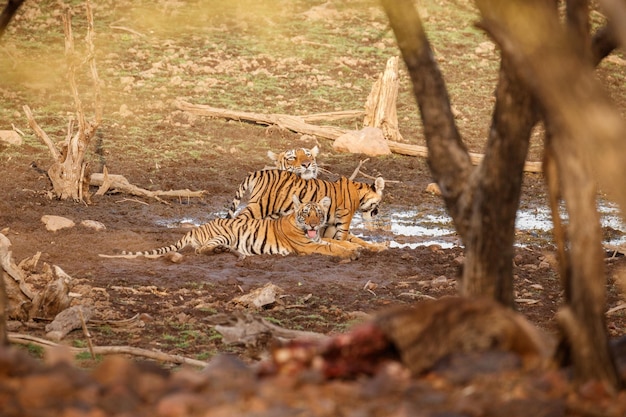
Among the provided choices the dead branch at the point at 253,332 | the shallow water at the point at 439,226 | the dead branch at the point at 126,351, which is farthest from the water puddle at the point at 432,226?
the dead branch at the point at 253,332

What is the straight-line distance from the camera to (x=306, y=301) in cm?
830

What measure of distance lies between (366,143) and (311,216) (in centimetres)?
453

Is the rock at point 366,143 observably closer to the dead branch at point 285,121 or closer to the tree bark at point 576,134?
the dead branch at point 285,121

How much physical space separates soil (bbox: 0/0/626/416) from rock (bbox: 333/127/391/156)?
163mm

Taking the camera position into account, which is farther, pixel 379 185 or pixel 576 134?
pixel 379 185

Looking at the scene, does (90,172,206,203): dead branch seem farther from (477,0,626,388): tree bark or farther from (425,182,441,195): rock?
(477,0,626,388): tree bark

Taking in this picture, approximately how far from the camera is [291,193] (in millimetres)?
11703

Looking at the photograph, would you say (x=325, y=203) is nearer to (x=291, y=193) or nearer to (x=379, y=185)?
(x=291, y=193)

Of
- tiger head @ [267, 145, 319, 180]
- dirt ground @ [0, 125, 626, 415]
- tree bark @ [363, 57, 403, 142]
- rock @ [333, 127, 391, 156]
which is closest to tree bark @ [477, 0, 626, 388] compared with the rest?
dirt ground @ [0, 125, 626, 415]

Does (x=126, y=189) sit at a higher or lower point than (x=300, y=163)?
lower

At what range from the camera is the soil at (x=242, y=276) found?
3.60 m

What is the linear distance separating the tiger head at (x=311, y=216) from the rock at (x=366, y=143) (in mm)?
4152

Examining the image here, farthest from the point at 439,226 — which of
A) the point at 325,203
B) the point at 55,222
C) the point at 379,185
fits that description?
the point at 55,222

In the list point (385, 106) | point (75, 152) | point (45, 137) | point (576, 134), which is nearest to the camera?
point (576, 134)
